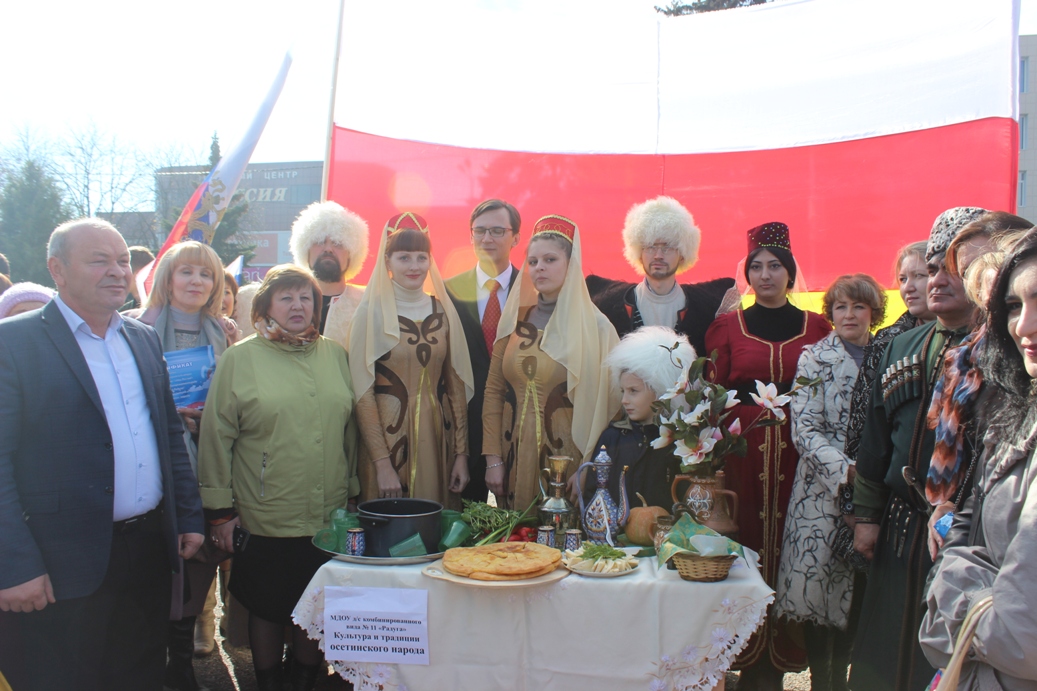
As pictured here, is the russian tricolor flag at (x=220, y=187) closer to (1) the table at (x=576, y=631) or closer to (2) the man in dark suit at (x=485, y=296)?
(2) the man in dark suit at (x=485, y=296)

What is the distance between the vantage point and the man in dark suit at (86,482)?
2.48 meters

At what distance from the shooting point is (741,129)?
546 centimetres

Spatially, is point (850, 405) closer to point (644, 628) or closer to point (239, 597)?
point (644, 628)

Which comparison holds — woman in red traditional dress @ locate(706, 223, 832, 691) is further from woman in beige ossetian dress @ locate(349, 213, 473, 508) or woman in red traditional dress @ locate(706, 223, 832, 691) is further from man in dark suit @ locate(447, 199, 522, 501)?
woman in beige ossetian dress @ locate(349, 213, 473, 508)

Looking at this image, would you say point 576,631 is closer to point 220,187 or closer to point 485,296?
point 485,296

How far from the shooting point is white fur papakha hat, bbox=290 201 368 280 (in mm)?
4633

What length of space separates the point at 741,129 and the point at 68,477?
15.9 feet

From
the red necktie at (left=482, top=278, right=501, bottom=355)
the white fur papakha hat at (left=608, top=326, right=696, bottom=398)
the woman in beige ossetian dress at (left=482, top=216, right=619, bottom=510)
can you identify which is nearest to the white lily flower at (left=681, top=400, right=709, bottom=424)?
the white fur papakha hat at (left=608, top=326, right=696, bottom=398)

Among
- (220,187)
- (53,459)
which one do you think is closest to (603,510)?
(53,459)

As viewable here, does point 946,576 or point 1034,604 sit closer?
point 1034,604

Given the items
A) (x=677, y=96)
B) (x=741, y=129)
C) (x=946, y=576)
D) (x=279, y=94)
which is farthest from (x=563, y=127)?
(x=946, y=576)

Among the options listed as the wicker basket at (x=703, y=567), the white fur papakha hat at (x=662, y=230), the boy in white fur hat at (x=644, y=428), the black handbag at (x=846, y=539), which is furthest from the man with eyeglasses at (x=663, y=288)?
the wicker basket at (x=703, y=567)

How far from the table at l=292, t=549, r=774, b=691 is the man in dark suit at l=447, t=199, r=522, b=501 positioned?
50.9 inches

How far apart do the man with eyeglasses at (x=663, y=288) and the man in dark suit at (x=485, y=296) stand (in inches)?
23.4
